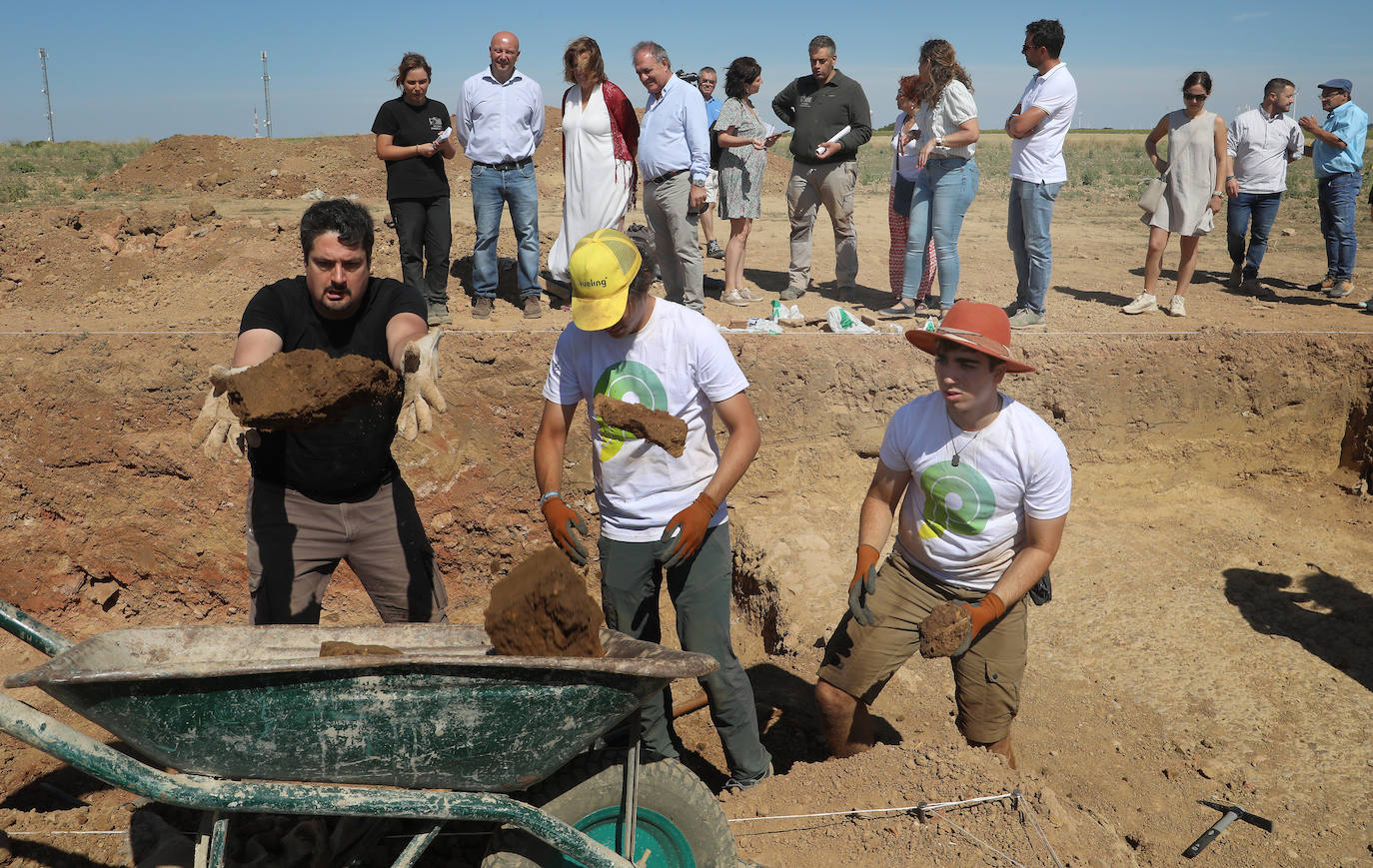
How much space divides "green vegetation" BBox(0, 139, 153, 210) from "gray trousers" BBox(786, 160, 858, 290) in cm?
1174

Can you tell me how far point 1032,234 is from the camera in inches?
275

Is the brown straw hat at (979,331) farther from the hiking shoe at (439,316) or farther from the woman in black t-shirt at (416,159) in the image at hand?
the hiking shoe at (439,316)

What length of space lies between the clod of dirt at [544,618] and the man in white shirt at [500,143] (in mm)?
4769

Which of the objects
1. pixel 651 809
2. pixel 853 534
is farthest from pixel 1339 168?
pixel 651 809

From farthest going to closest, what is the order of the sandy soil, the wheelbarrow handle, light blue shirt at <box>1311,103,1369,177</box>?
light blue shirt at <box>1311,103,1369,177</box> → the sandy soil → the wheelbarrow handle

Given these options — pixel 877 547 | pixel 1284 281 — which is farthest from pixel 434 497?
pixel 1284 281

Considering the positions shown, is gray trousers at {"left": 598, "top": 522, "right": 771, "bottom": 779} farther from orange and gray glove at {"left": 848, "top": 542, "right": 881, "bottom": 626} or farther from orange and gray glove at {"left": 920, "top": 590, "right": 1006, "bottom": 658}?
orange and gray glove at {"left": 920, "top": 590, "right": 1006, "bottom": 658}

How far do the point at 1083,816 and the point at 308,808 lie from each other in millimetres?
2698

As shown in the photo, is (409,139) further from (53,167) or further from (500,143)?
(53,167)

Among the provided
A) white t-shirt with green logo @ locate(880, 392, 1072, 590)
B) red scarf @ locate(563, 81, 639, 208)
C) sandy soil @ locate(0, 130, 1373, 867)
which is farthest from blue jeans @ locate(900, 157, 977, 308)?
white t-shirt with green logo @ locate(880, 392, 1072, 590)

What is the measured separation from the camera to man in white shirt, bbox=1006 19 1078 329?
6688 mm

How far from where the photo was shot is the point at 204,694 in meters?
2.42

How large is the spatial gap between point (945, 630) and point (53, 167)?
75.3 ft

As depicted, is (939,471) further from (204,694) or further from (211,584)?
(211,584)
